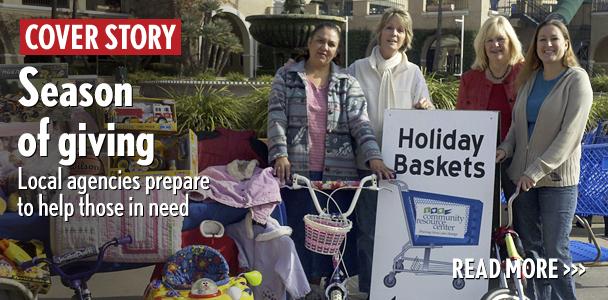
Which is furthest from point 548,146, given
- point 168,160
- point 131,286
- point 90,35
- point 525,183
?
point 90,35

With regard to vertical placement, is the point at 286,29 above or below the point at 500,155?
above

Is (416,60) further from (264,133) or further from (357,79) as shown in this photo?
(357,79)

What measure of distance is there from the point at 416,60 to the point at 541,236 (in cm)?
3481

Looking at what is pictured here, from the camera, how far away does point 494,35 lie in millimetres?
4559

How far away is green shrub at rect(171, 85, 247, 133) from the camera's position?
786 cm

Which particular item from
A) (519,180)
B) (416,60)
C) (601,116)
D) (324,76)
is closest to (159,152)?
(324,76)

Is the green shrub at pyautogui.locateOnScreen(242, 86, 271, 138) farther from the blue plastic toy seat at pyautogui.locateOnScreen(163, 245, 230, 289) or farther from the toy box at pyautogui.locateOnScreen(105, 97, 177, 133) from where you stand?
the blue plastic toy seat at pyautogui.locateOnScreen(163, 245, 230, 289)

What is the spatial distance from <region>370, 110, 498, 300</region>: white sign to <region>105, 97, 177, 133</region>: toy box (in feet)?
4.35

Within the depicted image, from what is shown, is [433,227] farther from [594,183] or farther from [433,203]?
[594,183]

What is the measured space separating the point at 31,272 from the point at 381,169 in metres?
2.02

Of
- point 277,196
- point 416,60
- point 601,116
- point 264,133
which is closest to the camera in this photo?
point 277,196

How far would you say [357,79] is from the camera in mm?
4707

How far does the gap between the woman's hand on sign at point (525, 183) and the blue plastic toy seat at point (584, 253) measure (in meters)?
1.28

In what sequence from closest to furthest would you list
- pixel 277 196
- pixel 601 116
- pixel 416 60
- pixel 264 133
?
pixel 277 196 < pixel 264 133 < pixel 601 116 < pixel 416 60
